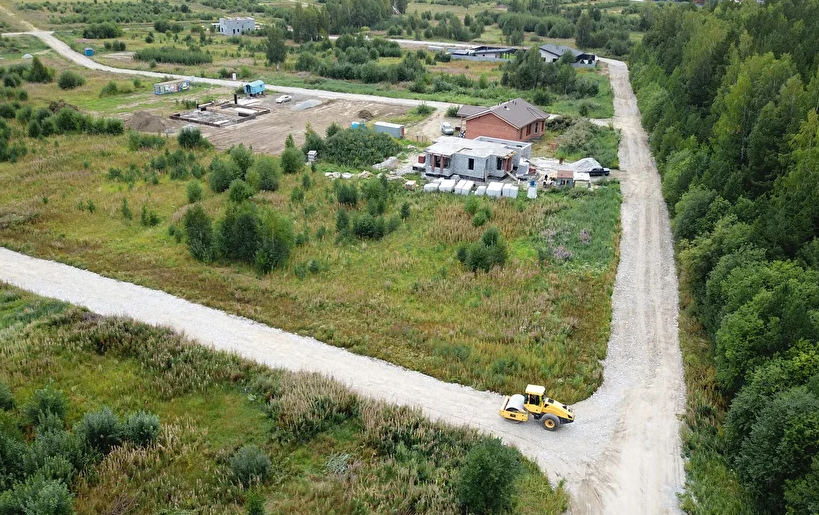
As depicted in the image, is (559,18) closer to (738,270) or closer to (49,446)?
(738,270)

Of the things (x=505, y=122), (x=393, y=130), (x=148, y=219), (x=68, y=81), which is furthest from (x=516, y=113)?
(x=68, y=81)

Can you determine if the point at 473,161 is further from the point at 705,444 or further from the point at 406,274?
the point at 705,444

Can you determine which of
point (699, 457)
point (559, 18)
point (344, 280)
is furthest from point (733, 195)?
point (559, 18)

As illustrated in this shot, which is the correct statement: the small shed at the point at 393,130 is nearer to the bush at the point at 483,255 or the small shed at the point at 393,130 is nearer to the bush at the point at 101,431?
the bush at the point at 483,255

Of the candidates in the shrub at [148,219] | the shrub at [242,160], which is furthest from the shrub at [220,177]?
the shrub at [148,219]

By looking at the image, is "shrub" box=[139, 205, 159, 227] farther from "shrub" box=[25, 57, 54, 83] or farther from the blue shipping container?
"shrub" box=[25, 57, 54, 83]

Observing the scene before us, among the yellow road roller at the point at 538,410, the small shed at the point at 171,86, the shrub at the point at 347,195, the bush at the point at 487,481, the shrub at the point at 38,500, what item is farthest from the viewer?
the small shed at the point at 171,86
